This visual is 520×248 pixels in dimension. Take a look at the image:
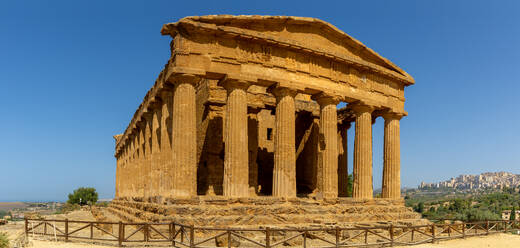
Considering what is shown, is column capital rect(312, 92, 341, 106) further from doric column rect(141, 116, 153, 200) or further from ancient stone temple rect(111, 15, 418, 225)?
doric column rect(141, 116, 153, 200)

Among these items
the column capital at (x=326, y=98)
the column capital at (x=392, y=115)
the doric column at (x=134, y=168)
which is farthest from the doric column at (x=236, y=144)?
the doric column at (x=134, y=168)

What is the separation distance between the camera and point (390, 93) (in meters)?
26.8

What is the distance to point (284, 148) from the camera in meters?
21.2

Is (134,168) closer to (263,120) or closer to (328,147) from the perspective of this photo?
(263,120)

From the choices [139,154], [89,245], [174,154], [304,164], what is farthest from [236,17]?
[139,154]

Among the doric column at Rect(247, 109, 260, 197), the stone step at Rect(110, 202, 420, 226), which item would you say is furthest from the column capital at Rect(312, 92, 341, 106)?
the stone step at Rect(110, 202, 420, 226)

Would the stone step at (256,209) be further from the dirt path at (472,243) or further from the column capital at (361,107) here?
the column capital at (361,107)

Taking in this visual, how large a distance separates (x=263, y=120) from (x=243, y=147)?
9957 millimetres

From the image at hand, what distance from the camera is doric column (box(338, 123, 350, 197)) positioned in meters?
32.0

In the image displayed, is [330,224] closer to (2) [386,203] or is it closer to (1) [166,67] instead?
(2) [386,203]

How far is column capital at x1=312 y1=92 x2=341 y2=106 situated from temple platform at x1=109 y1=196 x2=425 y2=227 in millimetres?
5342

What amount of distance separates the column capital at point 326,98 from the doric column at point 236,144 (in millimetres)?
4767

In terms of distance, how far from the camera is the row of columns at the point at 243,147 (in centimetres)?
1908

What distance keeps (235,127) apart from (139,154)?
1567 cm
